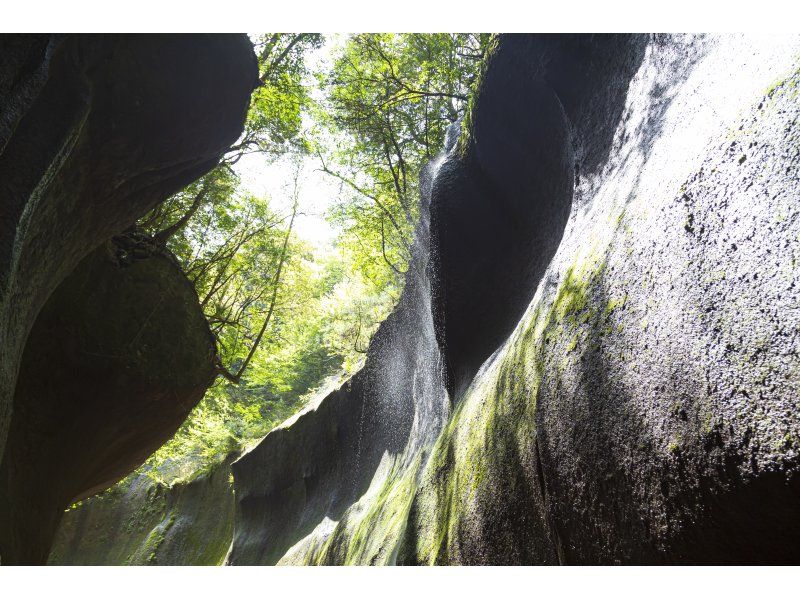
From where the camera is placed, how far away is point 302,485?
11180mm

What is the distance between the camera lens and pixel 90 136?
11.8 feet

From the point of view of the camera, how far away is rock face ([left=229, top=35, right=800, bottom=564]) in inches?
52.2

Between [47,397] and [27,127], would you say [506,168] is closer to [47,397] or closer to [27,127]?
[27,127]

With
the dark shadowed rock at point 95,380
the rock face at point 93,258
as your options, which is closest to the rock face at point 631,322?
the rock face at point 93,258

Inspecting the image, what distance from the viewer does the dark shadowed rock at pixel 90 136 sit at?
270 cm

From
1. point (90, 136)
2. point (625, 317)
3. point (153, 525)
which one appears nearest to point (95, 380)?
point (90, 136)

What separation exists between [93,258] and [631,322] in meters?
6.06

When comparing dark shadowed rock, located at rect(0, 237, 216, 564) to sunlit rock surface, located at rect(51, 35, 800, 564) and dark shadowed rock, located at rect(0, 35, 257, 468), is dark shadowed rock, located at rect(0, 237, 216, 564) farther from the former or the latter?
sunlit rock surface, located at rect(51, 35, 800, 564)

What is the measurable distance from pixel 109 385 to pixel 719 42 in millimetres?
6672

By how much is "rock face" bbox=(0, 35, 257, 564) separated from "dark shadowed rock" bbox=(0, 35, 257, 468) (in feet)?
0.03

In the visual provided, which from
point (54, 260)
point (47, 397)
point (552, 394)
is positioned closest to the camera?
point (552, 394)

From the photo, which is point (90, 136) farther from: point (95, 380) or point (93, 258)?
point (95, 380)

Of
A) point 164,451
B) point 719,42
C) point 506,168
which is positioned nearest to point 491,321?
point 506,168

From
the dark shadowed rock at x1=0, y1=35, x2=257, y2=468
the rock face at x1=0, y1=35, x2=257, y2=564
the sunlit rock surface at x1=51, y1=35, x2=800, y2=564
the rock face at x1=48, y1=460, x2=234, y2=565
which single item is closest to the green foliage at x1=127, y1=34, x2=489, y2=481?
the rock face at x1=48, y1=460, x2=234, y2=565
